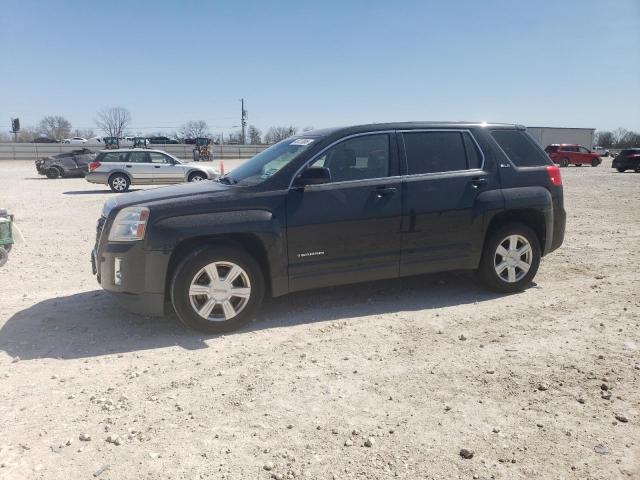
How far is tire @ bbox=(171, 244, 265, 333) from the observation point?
4.52 m

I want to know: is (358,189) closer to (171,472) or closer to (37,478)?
(171,472)

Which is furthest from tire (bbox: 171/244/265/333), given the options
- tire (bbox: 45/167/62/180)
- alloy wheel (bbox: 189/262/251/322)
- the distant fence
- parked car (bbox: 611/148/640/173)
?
the distant fence

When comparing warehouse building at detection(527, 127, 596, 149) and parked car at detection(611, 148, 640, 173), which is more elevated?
warehouse building at detection(527, 127, 596, 149)

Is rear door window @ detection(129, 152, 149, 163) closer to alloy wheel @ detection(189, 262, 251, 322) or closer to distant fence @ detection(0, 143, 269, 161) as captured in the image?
alloy wheel @ detection(189, 262, 251, 322)

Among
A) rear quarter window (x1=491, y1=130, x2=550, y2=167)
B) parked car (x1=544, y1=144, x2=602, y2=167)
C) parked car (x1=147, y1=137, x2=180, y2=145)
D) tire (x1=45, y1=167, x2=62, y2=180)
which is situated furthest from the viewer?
parked car (x1=147, y1=137, x2=180, y2=145)

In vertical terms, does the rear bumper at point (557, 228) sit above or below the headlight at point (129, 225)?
below

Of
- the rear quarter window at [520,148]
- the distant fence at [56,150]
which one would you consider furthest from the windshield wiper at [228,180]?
the distant fence at [56,150]

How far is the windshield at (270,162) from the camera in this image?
16.6ft

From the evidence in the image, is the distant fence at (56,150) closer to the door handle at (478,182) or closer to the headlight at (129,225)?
the door handle at (478,182)

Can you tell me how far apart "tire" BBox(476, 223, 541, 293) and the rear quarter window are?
0.75m

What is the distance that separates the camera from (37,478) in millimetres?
2678

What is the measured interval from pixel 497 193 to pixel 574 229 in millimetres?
5239

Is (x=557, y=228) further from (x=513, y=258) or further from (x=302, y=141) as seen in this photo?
(x=302, y=141)

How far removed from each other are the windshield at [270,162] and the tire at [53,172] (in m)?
25.3
